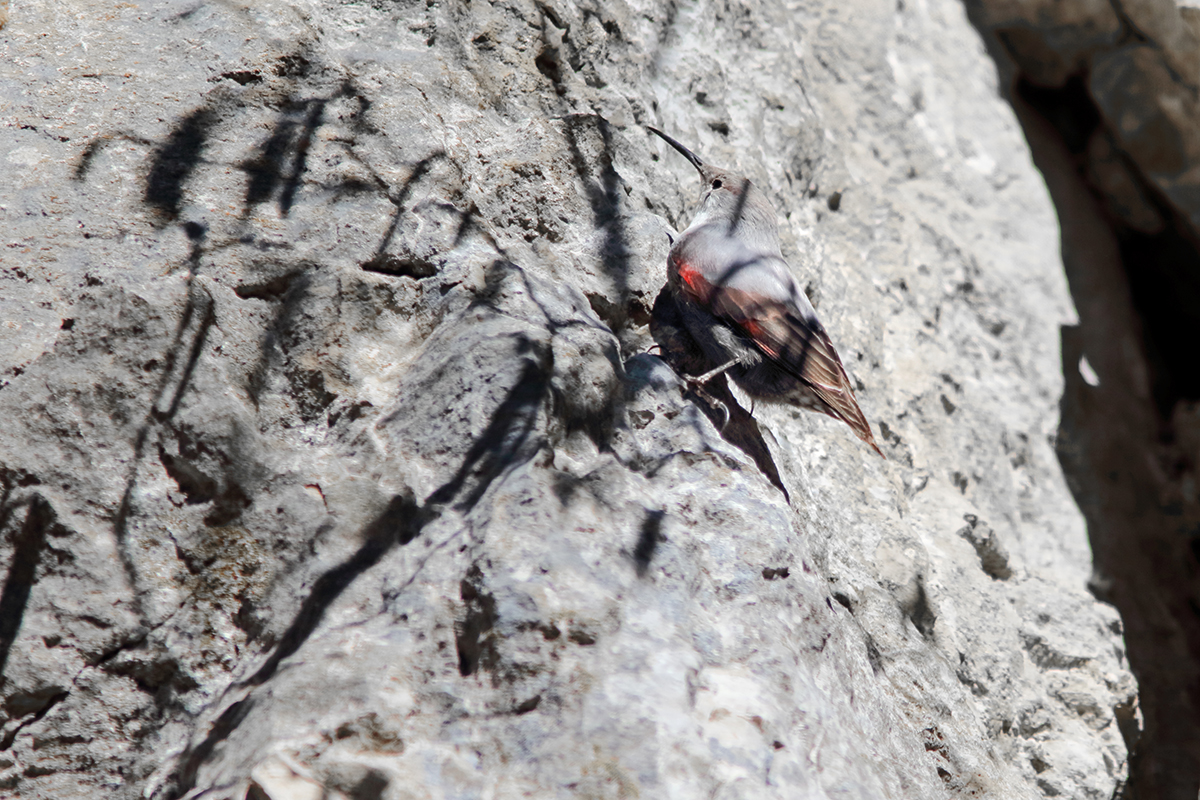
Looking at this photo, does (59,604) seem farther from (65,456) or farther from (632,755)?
(632,755)

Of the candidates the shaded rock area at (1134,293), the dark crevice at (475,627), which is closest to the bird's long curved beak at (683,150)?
the dark crevice at (475,627)

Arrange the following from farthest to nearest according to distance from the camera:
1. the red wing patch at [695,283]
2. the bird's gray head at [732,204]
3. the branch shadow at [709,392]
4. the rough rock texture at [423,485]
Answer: the bird's gray head at [732,204] < the red wing patch at [695,283] < the branch shadow at [709,392] < the rough rock texture at [423,485]

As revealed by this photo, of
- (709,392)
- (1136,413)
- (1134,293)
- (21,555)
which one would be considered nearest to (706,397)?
(709,392)

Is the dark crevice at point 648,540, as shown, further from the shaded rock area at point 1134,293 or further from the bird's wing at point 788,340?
the shaded rock area at point 1134,293

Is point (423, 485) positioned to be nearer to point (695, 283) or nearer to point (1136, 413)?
point (695, 283)

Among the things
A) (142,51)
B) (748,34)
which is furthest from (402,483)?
(748,34)

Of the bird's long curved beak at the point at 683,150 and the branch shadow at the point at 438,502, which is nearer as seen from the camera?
the branch shadow at the point at 438,502

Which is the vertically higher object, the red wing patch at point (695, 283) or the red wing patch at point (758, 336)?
the red wing patch at point (695, 283)

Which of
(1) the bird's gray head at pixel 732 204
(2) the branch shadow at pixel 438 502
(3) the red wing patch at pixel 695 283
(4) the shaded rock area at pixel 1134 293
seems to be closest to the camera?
(2) the branch shadow at pixel 438 502
